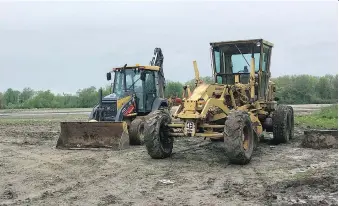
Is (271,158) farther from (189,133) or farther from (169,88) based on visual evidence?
(169,88)

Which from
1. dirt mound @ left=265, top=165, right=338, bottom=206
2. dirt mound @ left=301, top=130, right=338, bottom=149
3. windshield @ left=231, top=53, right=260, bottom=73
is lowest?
dirt mound @ left=265, top=165, right=338, bottom=206

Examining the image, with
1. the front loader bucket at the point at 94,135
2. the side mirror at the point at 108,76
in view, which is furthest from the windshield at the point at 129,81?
the front loader bucket at the point at 94,135

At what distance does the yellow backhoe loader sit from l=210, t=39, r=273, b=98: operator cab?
233 centimetres

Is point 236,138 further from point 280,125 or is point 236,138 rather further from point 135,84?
point 135,84

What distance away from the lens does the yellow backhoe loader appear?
12.1 meters

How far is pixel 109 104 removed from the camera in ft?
44.4

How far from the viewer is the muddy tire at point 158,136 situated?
393 inches

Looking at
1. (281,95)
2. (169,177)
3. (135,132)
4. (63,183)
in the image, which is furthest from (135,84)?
(281,95)

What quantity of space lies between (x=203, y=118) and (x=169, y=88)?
3200 centimetres

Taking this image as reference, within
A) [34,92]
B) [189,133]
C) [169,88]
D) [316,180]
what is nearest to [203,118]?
[189,133]

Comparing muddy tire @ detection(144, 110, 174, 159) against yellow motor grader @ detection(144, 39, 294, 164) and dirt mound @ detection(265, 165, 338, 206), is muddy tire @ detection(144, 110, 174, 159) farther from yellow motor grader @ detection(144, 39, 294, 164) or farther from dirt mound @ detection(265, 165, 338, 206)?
dirt mound @ detection(265, 165, 338, 206)

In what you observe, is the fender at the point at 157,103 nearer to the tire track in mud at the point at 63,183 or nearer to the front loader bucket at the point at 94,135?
the front loader bucket at the point at 94,135

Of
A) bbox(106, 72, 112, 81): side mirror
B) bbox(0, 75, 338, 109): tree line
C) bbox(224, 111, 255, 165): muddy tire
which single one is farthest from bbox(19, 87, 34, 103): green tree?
bbox(224, 111, 255, 165): muddy tire

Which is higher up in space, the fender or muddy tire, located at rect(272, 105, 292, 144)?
the fender
